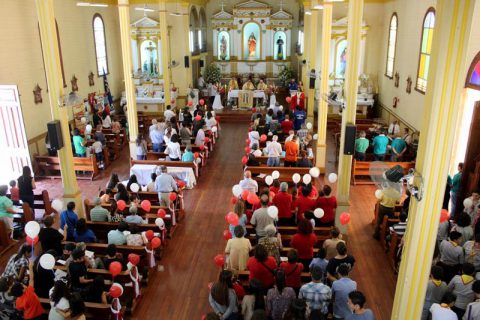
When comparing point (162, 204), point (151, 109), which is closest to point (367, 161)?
point (162, 204)

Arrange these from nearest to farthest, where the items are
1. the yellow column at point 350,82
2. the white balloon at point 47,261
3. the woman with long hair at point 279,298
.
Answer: the woman with long hair at point 279,298 < the white balloon at point 47,261 < the yellow column at point 350,82

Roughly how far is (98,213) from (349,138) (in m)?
5.13

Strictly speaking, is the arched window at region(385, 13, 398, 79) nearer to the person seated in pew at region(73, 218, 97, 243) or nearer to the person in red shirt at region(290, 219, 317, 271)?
the person in red shirt at region(290, 219, 317, 271)

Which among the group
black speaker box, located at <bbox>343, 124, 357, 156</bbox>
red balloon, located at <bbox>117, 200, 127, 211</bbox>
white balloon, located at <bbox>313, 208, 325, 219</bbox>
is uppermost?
black speaker box, located at <bbox>343, 124, 357, 156</bbox>

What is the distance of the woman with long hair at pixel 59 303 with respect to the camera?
16.9 feet

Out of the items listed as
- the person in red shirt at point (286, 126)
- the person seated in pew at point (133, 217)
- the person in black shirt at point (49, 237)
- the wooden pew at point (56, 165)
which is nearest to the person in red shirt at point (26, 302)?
the person in black shirt at point (49, 237)

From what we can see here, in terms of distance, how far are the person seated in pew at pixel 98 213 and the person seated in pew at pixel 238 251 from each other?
2963mm

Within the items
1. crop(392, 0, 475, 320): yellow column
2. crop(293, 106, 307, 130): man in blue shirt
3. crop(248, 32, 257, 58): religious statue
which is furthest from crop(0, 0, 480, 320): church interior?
crop(248, 32, 257, 58): religious statue

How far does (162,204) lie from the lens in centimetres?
955

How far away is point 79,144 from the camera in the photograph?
12.4m

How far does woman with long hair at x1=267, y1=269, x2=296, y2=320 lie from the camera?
5094 mm

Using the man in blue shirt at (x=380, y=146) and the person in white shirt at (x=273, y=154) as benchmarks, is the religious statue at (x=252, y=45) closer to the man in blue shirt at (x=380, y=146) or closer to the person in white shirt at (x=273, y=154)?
the man in blue shirt at (x=380, y=146)

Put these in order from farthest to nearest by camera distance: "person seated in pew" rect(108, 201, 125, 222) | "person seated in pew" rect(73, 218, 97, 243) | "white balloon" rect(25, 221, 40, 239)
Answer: "person seated in pew" rect(108, 201, 125, 222)
"person seated in pew" rect(73, 218, 97, 243)
"white balloon" rect(25, 221, 40, 239)

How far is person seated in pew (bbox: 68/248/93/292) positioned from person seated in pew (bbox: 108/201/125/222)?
6.73 ft
